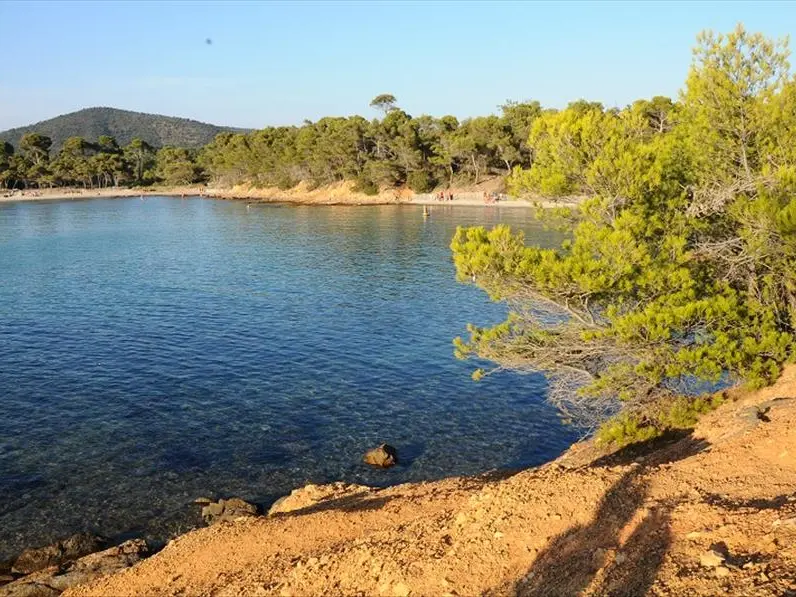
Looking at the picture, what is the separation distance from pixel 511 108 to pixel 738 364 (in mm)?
109940

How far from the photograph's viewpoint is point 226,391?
26484 mm

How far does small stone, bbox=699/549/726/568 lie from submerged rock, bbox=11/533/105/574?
13876 mm

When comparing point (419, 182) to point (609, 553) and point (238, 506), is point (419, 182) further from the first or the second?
point (609, 553)

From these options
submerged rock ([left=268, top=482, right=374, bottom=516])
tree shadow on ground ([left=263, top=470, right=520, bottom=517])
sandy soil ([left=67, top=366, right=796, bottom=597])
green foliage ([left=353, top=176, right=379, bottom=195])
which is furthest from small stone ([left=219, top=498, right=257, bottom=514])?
green foliage ([left=353, top=176, right=379, bottom=195])

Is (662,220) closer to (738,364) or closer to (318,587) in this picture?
(738,364)

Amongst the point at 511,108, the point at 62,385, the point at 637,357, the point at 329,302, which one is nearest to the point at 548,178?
the point at 637,357

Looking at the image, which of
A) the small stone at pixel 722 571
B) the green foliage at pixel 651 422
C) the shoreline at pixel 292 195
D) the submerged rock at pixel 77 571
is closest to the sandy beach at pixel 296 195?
the shoreline at pixel 292 195

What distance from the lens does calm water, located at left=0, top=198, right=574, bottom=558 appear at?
63.1ft

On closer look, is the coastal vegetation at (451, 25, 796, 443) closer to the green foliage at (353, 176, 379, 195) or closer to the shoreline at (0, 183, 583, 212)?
the shoreline at (0, 183, 583, 212)

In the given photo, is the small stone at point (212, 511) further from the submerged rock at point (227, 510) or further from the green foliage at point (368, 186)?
the green foliage at point (368, 186)

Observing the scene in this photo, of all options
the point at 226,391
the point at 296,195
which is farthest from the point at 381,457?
the point at 296,195

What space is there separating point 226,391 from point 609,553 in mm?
20617

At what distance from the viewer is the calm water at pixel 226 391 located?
19234 mm

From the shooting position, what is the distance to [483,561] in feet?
28.7
